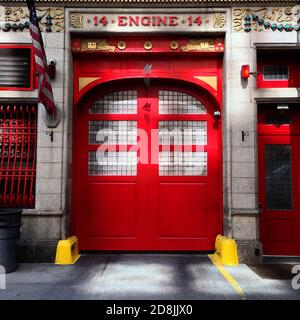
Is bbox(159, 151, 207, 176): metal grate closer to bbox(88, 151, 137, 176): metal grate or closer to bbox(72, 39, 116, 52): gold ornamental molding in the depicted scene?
bbox(88, 151, 137, 176): metal grate

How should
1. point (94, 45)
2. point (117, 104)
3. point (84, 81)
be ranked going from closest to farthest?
1. point (94, 45)
2. point (84, 81)
3. point (117, 104)

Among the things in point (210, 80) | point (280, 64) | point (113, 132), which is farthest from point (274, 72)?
point (113, 132)

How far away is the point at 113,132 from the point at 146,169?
1.16 metres

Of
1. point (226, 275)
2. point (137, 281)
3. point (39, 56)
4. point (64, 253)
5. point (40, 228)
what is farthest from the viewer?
point (40, 228)

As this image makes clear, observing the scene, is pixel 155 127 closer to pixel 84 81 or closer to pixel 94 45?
pixel 84 81

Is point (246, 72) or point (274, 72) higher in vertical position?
point (274, 72)

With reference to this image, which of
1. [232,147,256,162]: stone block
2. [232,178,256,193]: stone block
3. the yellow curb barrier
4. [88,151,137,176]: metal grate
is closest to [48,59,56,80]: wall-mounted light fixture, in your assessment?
[88,151,137,176]: metal grate

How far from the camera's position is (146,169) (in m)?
7.83

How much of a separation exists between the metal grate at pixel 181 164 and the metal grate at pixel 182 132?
283 millimetres

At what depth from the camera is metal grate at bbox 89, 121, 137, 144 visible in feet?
25.9

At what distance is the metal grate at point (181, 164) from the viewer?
7.85m

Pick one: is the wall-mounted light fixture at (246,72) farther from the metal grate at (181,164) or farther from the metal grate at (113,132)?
the metal grate at (113,132)

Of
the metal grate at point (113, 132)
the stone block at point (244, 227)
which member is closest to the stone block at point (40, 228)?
the metal grate at point (113, 132)

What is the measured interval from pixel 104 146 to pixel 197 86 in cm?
256
